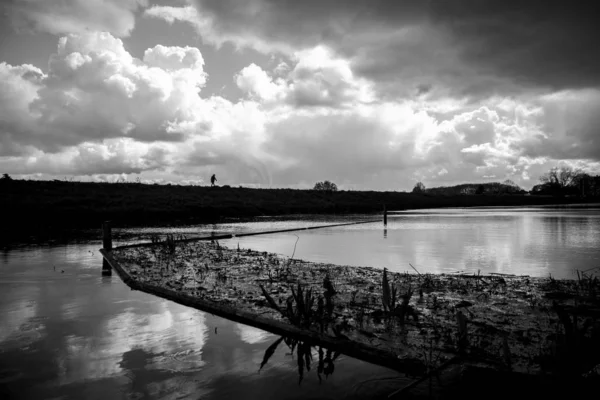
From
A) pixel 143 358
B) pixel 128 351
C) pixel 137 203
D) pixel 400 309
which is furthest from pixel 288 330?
pixel 137 203

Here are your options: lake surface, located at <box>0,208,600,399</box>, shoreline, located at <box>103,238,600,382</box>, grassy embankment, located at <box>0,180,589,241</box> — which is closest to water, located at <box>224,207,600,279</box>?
lake surface, located at <box>0,208,600,399</box>

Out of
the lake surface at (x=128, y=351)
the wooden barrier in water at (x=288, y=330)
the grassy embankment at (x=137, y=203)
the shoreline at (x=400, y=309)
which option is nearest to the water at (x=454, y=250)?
the lake surface at (x=128, y=351)

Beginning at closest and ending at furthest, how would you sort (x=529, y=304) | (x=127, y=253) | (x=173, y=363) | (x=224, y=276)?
1. (x=173, y=363)
2. (x=529, y=304)
3. (x=224, y=276)
4. (x=127, y=253)

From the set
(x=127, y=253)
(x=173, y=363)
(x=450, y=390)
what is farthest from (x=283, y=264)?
(x=450, y=390)

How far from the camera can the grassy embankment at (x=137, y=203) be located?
121ft

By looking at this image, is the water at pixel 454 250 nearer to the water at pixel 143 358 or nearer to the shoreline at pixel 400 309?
the shoreline at pixel 400 309

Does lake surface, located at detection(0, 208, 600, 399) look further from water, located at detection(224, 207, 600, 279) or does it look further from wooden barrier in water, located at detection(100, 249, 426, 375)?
water, located at detection(224, 207, 600, 279)

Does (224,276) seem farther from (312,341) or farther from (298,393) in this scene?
(298,393)

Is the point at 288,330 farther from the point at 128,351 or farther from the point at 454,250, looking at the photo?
the point at 454,250

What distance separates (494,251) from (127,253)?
55.5 feet

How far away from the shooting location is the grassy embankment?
36781 millimetres

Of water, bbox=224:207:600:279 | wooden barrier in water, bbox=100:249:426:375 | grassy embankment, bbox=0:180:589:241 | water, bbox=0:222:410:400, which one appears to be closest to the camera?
water, bbox=0:222:410:400

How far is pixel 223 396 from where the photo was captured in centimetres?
491

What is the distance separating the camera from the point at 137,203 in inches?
1909
